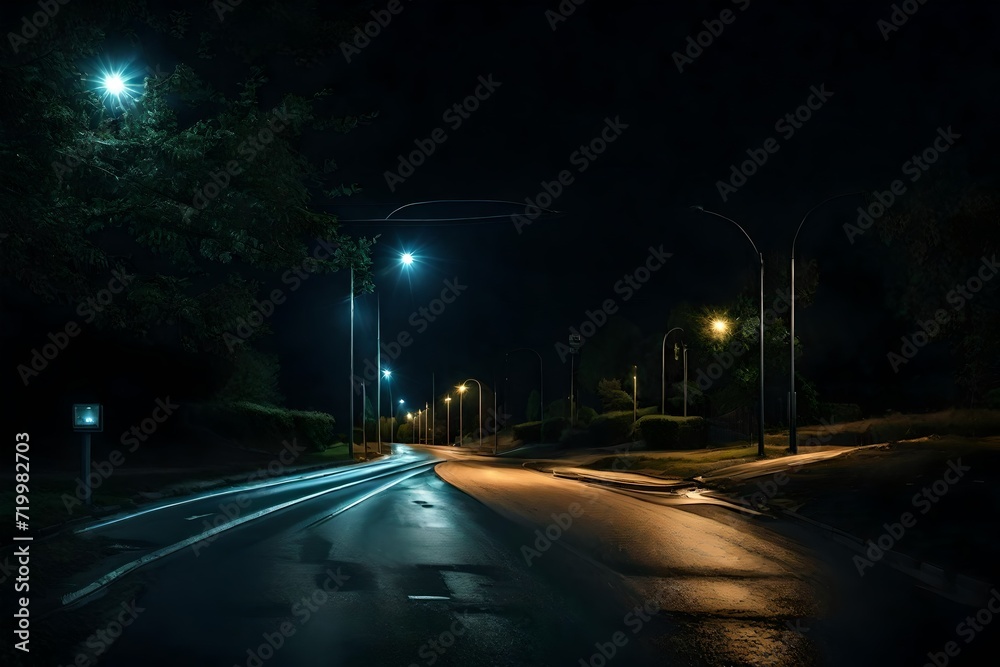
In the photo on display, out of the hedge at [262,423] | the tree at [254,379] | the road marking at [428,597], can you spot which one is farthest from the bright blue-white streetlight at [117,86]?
the tree at [254,379]

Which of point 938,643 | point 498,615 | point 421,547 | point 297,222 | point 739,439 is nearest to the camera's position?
point 938,643

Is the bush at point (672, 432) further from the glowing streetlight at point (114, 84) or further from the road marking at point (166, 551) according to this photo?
the glowing streetlight at point (114, 84)

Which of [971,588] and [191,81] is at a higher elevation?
[191,81]

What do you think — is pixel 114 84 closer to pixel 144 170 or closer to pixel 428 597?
pixel 144 170

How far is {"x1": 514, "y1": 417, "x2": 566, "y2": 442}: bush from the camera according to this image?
3595 inches

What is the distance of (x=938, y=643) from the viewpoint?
24.8 ft

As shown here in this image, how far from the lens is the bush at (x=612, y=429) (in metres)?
76.1

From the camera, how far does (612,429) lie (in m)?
77.2

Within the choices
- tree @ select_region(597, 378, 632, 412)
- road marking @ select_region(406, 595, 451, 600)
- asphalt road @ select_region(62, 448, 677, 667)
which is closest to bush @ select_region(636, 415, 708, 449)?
tree @ select_region(597, 378, 632, 412)

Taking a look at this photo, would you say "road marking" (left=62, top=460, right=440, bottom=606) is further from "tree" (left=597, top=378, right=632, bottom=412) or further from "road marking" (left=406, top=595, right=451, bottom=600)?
"tree" (left=597, top=378, right=632, bottom=412)

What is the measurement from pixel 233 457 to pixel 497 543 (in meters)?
33.6

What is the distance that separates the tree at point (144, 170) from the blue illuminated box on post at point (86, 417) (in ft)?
8.53

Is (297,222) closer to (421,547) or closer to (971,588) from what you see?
(421,547)

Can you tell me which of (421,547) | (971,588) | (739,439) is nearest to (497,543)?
(421,547)
